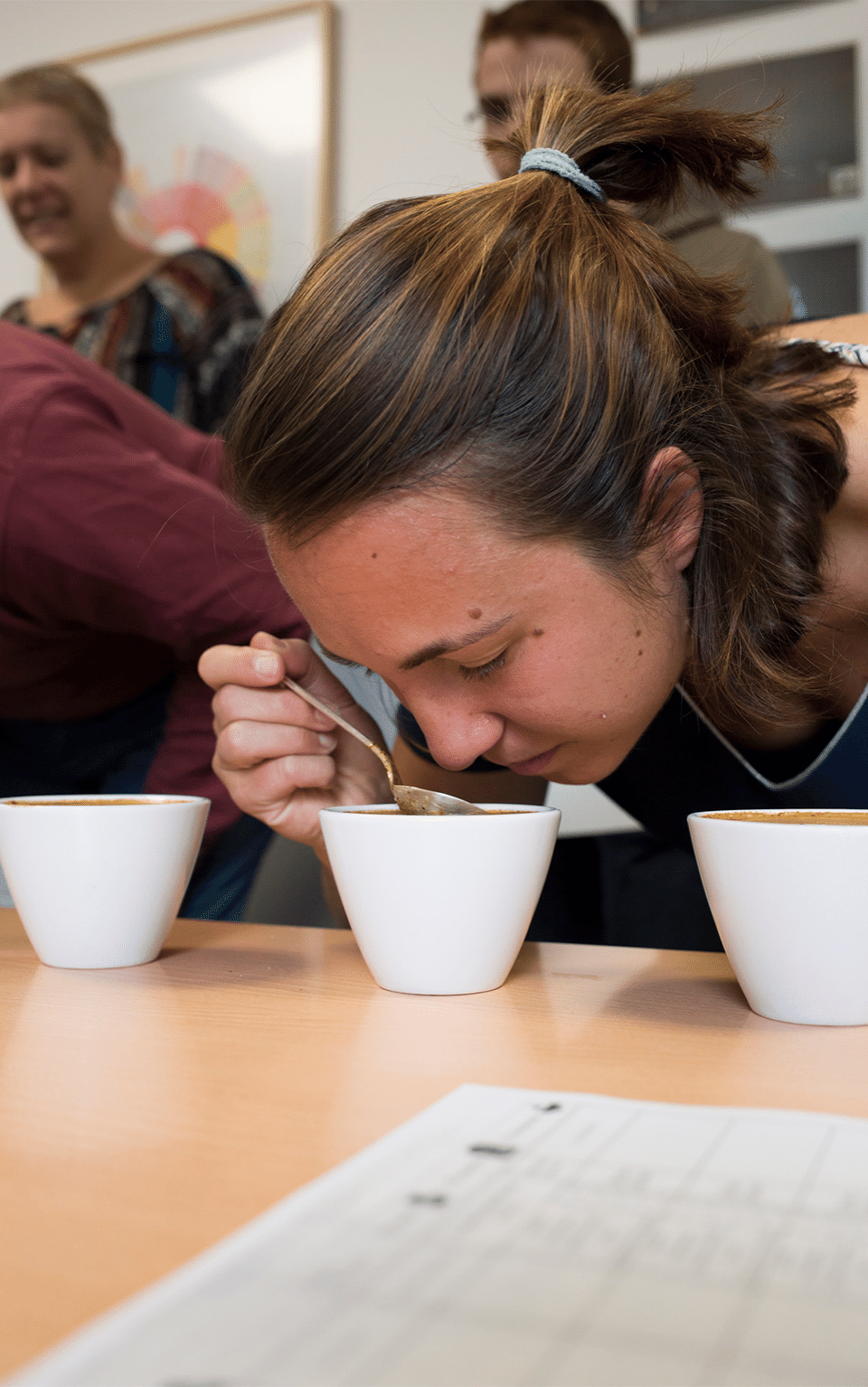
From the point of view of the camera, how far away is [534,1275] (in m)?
0.28

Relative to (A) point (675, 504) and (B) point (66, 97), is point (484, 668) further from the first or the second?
(B) point (66, 97)

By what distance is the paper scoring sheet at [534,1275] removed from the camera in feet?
0.79

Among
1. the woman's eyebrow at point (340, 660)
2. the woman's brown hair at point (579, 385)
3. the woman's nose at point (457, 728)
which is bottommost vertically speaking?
the woman's nose at point (457, 728)

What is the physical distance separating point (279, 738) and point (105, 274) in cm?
168

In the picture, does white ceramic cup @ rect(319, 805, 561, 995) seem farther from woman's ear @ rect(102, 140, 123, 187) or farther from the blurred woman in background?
woman's ear @ rect(102, 140, 123, 187)

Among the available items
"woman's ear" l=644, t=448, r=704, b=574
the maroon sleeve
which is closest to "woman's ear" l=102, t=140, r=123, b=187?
the maroon sleeve

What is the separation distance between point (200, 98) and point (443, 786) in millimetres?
1728

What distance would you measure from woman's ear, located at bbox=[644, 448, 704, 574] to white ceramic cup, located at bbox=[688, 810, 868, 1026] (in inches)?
10.1

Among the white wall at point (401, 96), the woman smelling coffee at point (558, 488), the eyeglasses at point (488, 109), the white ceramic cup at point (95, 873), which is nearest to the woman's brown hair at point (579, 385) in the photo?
the woman smelling coffee at point (558, 488)

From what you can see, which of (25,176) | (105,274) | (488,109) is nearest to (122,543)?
(488,109)

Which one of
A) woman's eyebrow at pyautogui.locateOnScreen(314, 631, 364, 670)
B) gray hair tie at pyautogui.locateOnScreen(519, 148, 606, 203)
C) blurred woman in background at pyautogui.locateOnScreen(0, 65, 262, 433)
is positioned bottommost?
woman's eyebrow at pyautogui.locateOnScreen(314, 631, 364, 670)

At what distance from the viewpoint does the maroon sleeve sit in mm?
1021

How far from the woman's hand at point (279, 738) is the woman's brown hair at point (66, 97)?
5.79 ft

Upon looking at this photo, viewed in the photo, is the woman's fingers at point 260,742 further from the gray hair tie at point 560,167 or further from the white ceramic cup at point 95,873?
the gray hair tie at point 560,167
